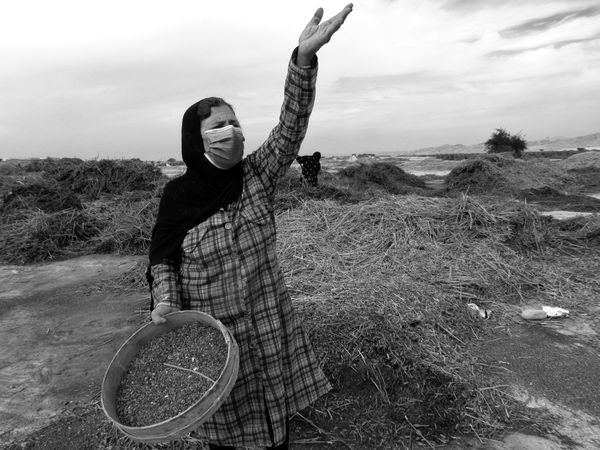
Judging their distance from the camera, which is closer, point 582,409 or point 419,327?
point 582,409

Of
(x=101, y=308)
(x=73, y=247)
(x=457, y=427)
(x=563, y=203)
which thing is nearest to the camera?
(x=457, y=427)

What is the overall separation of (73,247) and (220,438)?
5.44 meters

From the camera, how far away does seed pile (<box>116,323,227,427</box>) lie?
53.5 inches

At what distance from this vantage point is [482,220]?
4.71m

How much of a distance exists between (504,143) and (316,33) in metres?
18.7

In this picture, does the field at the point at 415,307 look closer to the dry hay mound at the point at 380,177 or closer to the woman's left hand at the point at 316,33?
the woman's left hand at the point at 316,33

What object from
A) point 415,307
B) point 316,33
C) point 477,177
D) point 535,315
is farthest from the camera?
point 477,177

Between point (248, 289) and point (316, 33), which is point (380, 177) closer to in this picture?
point (248, 289)

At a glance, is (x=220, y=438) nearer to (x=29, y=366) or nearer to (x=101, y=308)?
(x=29, y=366)

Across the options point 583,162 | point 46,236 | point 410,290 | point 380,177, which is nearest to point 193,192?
point 410,290

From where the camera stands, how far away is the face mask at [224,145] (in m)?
1.41

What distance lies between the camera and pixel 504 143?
17.7m

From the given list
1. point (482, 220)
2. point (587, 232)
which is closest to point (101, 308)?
point (482, 220)

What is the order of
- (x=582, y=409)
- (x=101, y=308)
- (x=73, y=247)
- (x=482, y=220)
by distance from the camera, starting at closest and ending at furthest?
(x=582, y=409)
(x=101, y=308)
(x=482, y=220)
(x=73, y=247)
